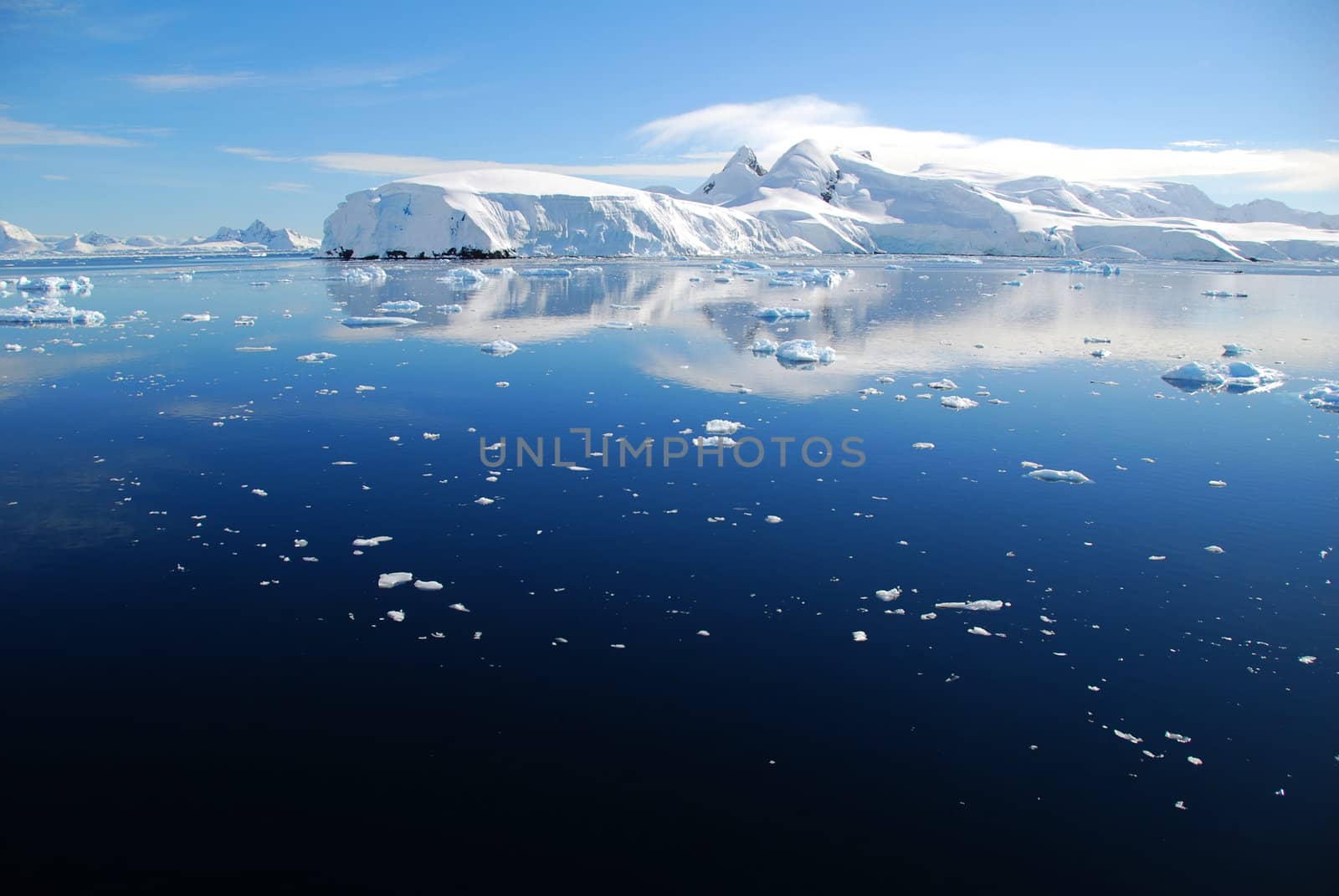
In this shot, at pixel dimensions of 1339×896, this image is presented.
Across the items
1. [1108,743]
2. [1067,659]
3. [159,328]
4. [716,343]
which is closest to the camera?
[1108,743]

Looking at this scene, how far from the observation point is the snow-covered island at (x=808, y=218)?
200 feet

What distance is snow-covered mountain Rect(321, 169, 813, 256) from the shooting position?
193 ft

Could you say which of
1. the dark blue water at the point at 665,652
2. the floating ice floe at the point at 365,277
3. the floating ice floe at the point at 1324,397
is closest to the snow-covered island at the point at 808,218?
the floating ice floe at the point at 365,277

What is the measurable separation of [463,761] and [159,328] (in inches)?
783

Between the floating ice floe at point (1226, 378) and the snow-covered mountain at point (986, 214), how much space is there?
71.0 meters

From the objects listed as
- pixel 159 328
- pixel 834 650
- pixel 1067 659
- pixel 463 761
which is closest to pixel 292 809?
pixel 463 761

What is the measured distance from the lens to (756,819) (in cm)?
338

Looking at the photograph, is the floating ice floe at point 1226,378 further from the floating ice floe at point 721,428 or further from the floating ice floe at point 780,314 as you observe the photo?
the floating ice floe at point 780,314

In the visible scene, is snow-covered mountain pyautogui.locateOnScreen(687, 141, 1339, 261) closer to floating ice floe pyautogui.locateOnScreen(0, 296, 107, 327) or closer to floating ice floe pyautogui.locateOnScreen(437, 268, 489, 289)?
floating ice floe pyautogui.locateOnScreen(437, 268, 489, 289)

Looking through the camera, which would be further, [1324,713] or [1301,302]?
[1301,302]

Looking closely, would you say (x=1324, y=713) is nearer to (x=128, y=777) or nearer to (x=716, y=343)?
(x=128, y=777)

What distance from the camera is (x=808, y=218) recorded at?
3462 inches

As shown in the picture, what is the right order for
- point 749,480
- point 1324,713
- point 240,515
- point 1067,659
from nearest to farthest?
point 1324,713 < point 1067,659 < point 240,515 < point 749,480

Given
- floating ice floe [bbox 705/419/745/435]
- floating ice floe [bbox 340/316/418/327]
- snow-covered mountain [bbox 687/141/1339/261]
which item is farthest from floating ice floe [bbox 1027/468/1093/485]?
snow-covered mountain [bbox 687/141/1339/261]
